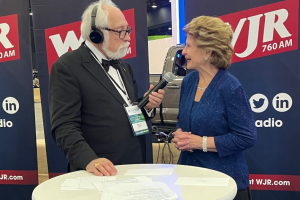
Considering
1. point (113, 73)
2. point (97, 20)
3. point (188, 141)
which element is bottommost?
point (188, 141)

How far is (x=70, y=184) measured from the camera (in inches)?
54.6

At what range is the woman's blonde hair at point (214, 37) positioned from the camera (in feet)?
5.59

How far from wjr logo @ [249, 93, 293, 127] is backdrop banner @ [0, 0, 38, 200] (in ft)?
6.38

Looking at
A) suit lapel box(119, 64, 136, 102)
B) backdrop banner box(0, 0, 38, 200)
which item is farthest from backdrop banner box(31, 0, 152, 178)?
suit lapel box(119, 64, 136, 102)

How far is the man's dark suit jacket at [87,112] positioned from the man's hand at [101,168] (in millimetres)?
98

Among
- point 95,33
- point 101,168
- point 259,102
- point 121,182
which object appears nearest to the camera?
point 121,182

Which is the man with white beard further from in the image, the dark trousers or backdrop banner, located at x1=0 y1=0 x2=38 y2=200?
backdrop banner, located at x1=0 y1=0 x2=38 y2=200

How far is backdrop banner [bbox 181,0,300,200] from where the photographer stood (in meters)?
2.46

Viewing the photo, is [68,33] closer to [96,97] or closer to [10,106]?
[10,106]

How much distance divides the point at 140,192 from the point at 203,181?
30 centimetres

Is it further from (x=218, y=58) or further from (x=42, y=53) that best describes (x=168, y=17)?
(x=218, y=58)

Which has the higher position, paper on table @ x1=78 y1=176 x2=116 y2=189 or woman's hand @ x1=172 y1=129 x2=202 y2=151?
woman's hand @ x1=172 y1=129 x2=202 y2=151

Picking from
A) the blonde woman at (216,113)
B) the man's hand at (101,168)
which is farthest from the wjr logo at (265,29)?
the man's hand at (101,168)

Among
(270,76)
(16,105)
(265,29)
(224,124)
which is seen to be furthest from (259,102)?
(16,105)
